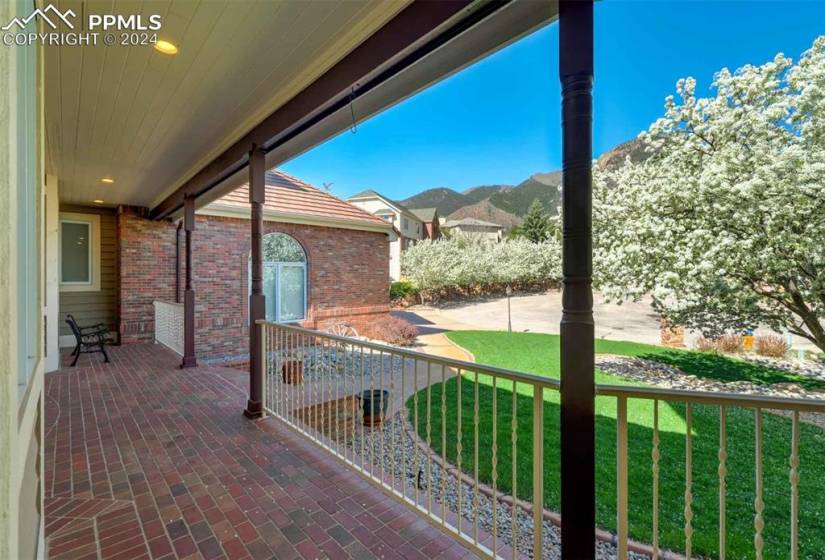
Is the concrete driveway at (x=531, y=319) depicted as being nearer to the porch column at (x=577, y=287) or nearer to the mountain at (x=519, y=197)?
the porch column at (x=577, y=287)

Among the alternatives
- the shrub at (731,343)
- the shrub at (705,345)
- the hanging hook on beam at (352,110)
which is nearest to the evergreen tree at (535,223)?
the shrub at (705,345)

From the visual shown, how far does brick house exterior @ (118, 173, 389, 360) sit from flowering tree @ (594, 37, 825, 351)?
6711mm

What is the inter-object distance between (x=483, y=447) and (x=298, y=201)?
25.1 ft

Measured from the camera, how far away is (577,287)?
147 centimetres

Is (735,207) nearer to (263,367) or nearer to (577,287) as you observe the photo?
(577,287)

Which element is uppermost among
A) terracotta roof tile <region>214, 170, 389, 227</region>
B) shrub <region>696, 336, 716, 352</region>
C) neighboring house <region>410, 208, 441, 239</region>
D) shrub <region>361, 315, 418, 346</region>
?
neighboring house <region>410, 208, 441, 239</region>

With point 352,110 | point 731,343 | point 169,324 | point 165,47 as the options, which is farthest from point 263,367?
point 731,343

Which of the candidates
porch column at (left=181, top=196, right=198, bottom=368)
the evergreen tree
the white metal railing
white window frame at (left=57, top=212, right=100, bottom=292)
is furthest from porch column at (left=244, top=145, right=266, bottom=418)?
the evergreen tree

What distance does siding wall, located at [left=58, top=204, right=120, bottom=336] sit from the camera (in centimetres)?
769

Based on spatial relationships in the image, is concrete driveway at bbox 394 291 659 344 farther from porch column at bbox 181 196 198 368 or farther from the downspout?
porch column at bbox 181 196 198 368

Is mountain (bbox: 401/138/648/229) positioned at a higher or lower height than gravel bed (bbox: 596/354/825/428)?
higher

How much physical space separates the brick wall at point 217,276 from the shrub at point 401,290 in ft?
32.5

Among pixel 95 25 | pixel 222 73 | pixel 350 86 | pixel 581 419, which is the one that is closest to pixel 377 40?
pixel 350 86

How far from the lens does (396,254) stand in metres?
25.6
